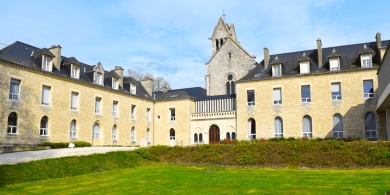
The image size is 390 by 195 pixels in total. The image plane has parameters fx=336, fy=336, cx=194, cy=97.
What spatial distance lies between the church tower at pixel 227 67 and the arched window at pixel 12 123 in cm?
2217

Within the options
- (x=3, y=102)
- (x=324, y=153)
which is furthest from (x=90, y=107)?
(x=324, y=153)

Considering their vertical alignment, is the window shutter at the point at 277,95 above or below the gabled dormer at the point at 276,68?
below

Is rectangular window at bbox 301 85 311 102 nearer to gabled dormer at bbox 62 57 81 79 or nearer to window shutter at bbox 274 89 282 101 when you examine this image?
window shutter at bbox 274 89 282 101

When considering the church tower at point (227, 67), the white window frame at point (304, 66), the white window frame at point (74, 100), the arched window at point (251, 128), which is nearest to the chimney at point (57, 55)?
the white window frame at point (74, 100)

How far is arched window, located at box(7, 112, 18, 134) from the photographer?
72.1 ft

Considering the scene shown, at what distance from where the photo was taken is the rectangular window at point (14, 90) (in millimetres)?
22328

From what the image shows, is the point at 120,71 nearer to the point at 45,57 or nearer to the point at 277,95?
the point at 45,57

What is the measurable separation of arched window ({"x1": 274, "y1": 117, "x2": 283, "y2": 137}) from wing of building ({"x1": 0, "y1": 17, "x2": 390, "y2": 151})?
84 millimetres

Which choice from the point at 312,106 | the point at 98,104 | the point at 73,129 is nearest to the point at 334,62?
the point at 312,106

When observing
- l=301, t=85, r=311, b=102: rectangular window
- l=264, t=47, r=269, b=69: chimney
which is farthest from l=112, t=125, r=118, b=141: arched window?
l=301, t=85, r=311, b=102: rectangular window

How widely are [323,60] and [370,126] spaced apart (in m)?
6.69

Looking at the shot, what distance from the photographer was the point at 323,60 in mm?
28875

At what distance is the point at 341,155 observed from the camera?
1541 cm

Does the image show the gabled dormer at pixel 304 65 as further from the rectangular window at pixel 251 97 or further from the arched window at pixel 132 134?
the arched window at pixel 132 134
